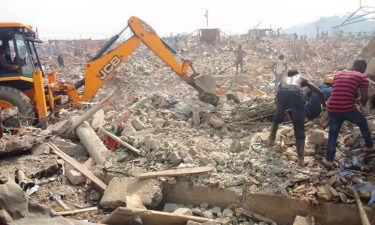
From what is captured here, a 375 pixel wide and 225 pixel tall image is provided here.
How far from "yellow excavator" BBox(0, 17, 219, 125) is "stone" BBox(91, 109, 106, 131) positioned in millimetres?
954

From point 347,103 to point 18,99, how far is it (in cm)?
595

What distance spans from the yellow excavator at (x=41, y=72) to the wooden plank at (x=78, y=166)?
5.19 ft

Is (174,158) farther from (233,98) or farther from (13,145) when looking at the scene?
(233,98)

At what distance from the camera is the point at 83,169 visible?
17.6 feet

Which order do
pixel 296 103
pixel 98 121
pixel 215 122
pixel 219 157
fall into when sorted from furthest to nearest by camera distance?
pixel 98 121 < pixel 215 122 < pixel 219 157 < pixel 296 103

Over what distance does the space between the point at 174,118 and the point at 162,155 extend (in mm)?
2150

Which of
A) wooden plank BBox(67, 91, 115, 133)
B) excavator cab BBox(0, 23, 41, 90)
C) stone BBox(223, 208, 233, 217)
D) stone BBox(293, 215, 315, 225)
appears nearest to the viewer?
stone BBox(293, 215, 315, 225)

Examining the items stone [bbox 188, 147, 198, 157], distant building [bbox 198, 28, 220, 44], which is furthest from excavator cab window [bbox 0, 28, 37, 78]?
distant building [bbox 198, 28, 220, 44]

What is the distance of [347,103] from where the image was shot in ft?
15.5

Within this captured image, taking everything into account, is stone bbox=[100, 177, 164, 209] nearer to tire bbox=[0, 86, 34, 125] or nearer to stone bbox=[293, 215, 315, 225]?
stone bbox=[293, 215, 315, 225]

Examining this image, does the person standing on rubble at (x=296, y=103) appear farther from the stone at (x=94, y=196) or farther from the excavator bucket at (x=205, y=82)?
the excavator bucket at (x=205, y=82)

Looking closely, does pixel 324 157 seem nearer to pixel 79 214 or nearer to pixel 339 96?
pixel 339 96

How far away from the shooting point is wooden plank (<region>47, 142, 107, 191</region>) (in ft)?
16.9

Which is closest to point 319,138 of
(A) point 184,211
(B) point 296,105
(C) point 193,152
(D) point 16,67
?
(B) point 296,105
